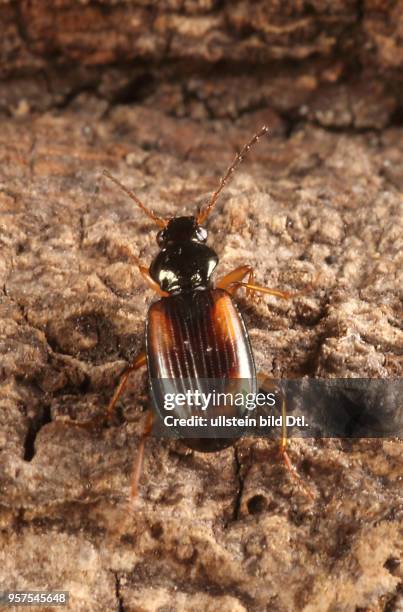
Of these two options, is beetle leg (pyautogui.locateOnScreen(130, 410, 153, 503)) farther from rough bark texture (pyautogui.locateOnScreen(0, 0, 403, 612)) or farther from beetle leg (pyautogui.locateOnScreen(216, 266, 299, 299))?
beetle leg (pyautogui.locateOnScreen(216, 266, 299, 299))

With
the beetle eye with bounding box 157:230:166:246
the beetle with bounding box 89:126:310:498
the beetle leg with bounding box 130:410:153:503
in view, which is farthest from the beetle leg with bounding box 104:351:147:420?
the beetle eye with bounding box 157:230:166:246

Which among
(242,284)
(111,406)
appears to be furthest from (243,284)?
(111,406)

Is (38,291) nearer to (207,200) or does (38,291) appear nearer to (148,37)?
(207,200)

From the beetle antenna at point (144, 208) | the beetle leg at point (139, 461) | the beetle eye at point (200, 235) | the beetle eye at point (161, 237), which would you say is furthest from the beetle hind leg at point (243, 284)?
the beetle leg at point (139, 461)

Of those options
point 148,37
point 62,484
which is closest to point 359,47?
point 148,37

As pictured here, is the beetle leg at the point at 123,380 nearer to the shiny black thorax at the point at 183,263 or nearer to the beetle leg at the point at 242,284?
the shiny black thorax at the point at 183,263

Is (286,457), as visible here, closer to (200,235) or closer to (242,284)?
(242,284)
